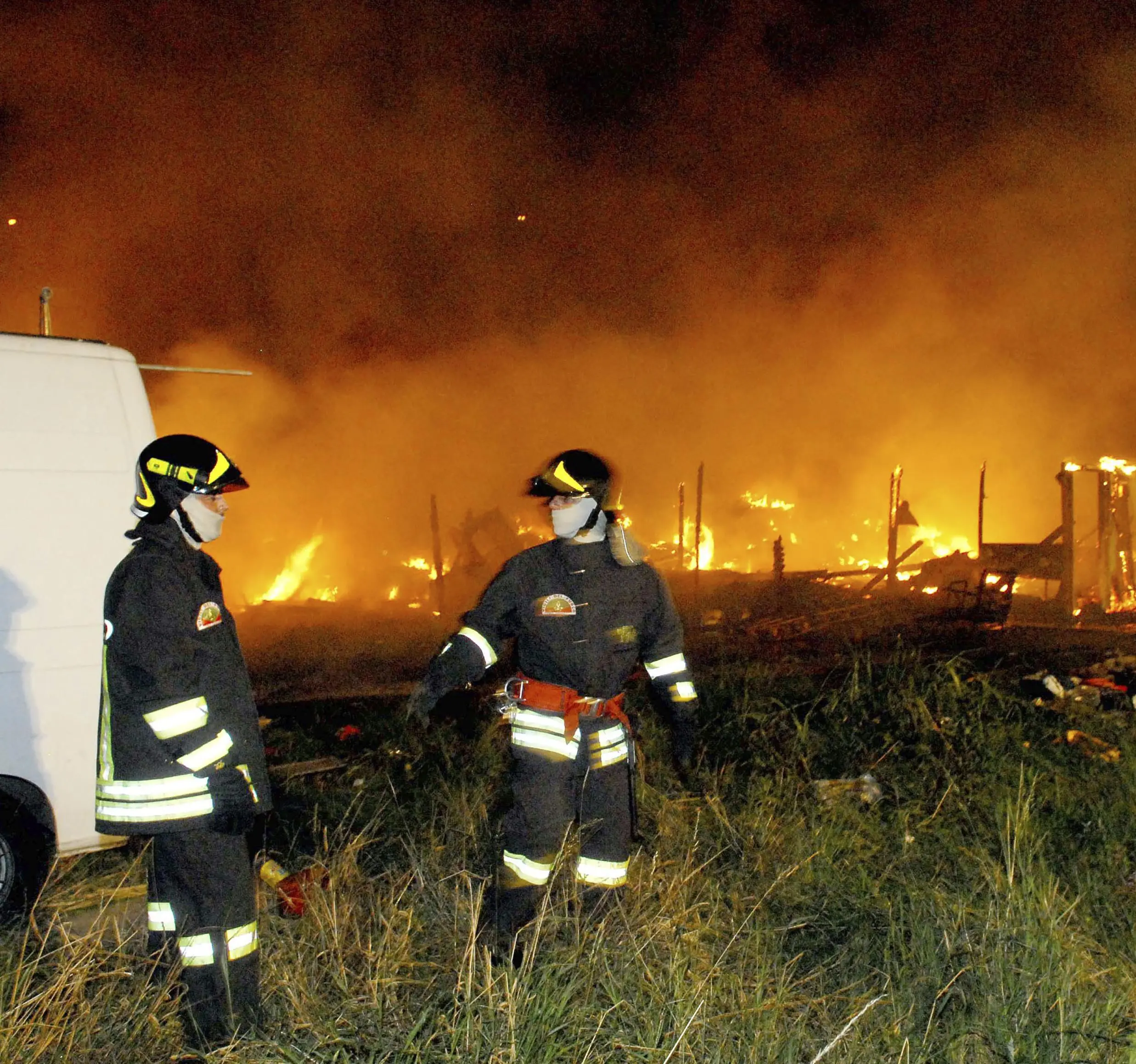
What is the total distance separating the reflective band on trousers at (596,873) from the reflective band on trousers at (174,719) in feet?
5.02

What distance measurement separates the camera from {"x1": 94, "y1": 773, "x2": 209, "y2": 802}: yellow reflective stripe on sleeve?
8.87 feet

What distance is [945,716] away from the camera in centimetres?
586

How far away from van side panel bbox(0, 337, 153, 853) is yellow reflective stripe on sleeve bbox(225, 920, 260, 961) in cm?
127

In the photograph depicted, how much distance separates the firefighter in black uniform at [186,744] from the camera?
267 cm

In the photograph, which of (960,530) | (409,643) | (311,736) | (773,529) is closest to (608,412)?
(773,529)

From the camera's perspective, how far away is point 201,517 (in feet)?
9.46

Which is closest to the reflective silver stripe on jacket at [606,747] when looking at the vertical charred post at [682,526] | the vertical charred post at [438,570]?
the vertical charred post at [438,570]

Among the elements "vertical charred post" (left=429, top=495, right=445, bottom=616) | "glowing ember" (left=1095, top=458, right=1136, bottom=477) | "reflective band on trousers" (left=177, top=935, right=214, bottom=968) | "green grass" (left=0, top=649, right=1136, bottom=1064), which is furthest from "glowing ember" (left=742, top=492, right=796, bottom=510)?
"reflective band on trousers" (left=177, top=935, right=214, bottom=968)

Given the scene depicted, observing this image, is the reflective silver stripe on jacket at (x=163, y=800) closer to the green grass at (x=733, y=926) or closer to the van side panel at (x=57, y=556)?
the green grass at (x=733, y=926)

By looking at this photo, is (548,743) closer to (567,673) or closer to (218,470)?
(567,673)

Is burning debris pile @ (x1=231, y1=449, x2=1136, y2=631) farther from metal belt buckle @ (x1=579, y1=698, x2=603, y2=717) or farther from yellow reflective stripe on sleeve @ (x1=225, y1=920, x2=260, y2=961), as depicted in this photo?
yellow reflective stripe on sleeve @ (x1=225, y1=920, x2=260, y2=961)

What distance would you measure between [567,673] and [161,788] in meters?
1.42

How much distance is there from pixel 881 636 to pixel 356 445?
645 inches

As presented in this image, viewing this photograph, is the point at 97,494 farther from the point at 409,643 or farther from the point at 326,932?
the point at 409,643
